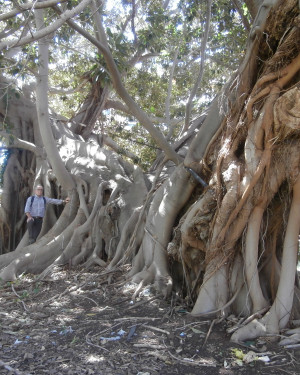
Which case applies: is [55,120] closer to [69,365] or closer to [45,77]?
[45,77]

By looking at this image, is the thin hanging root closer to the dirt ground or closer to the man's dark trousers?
the dirt ground

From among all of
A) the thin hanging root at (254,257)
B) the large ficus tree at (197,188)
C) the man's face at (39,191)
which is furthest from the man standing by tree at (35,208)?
the thin hanging root at (254,257)

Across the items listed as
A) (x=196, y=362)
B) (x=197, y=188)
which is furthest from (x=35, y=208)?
(x=196, y=362)

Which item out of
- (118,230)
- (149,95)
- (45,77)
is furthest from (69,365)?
(149,95)

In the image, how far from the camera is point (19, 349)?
350cm

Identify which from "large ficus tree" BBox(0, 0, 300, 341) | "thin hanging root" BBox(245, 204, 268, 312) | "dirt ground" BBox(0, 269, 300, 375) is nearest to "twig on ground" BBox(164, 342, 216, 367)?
"dirt ground" BBox(0, 269, 300, 375)

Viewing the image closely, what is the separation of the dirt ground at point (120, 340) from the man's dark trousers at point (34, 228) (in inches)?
91.9

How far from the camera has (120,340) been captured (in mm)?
3654

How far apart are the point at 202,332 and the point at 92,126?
6.71 meters

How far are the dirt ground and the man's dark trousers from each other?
7.66 ft

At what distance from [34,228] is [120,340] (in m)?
4.19

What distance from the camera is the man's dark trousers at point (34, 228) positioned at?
7.33 metres

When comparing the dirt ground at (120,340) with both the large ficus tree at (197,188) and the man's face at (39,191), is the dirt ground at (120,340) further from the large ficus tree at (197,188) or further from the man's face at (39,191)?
the man's face at (39,191)

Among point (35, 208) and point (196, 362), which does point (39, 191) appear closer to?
point (35, 208)
